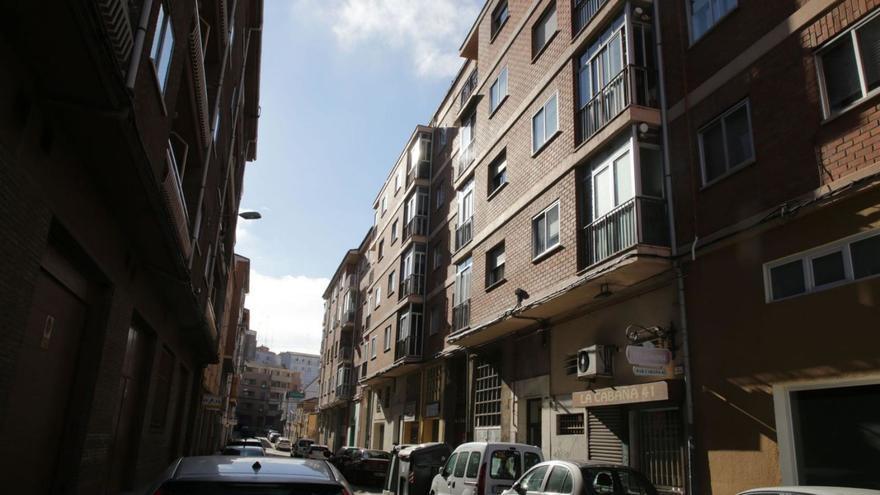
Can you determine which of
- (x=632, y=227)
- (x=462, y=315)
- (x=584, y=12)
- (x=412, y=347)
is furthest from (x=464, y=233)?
(x=632, y=227)

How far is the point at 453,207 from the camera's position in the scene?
2750 centimetres

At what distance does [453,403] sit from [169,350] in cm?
1071

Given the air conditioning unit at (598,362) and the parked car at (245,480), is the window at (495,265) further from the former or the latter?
the parked car at (245,480)

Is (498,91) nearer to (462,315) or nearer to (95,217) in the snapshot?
(462,315)

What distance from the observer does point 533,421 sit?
17078mm

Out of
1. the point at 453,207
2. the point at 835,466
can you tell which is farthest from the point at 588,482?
the point at 453,207

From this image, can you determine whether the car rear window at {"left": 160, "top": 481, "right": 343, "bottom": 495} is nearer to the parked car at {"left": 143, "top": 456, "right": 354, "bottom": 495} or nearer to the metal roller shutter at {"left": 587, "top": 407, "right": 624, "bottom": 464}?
the parked car at {"left": 143, "top": 456, "right": 354, "bottom": 495}

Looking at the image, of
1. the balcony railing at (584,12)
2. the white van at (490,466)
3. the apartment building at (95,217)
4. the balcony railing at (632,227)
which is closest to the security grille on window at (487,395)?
the white van at (490,466)

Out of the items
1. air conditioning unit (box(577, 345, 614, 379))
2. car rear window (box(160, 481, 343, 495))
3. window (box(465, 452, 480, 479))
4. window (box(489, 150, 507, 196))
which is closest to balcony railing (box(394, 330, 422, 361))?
window (box(489, 150, 507, 196))

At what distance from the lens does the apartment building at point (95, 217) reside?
527cm

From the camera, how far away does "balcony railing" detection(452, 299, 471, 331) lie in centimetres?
2102

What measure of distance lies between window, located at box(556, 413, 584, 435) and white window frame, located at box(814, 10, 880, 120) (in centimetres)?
811

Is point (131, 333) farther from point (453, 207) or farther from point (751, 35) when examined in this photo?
point (453, 207)

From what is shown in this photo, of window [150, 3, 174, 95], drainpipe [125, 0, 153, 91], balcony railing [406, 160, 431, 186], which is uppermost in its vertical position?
balcony railing [406, 160, 431, 186]
